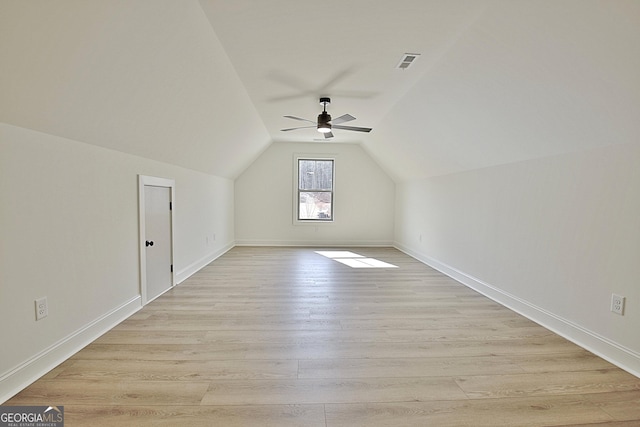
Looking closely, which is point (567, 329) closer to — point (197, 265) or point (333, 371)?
point (333, 371)

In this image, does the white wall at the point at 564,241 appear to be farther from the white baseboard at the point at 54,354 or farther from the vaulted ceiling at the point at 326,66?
the white baseboard at the point at 54,354

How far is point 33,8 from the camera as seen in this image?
135 centimetres

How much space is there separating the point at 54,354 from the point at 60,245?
75 centimetres

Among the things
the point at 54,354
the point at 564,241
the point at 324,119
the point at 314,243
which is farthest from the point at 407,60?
the point at 314,243

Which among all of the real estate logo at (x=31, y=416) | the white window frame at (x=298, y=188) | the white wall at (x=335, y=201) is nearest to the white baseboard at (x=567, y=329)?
the white wall at (x=335, y=201)

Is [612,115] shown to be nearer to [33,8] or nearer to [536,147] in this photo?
[536,147]

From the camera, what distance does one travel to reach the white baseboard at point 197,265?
13.5 feet

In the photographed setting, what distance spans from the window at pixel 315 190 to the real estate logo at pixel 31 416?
18.9ft

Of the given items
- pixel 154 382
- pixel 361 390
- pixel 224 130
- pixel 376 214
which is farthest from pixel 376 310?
pixel 376 214

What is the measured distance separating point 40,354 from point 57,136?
145 cm

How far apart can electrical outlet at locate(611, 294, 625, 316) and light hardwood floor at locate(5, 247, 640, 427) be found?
39 centimetres

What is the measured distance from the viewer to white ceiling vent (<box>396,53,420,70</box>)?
2.70 m

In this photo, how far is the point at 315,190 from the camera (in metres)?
7.25

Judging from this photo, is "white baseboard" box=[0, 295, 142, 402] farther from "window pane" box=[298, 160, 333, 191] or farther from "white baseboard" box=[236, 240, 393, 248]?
"window pane" box=[298, 160, 333, 191]
